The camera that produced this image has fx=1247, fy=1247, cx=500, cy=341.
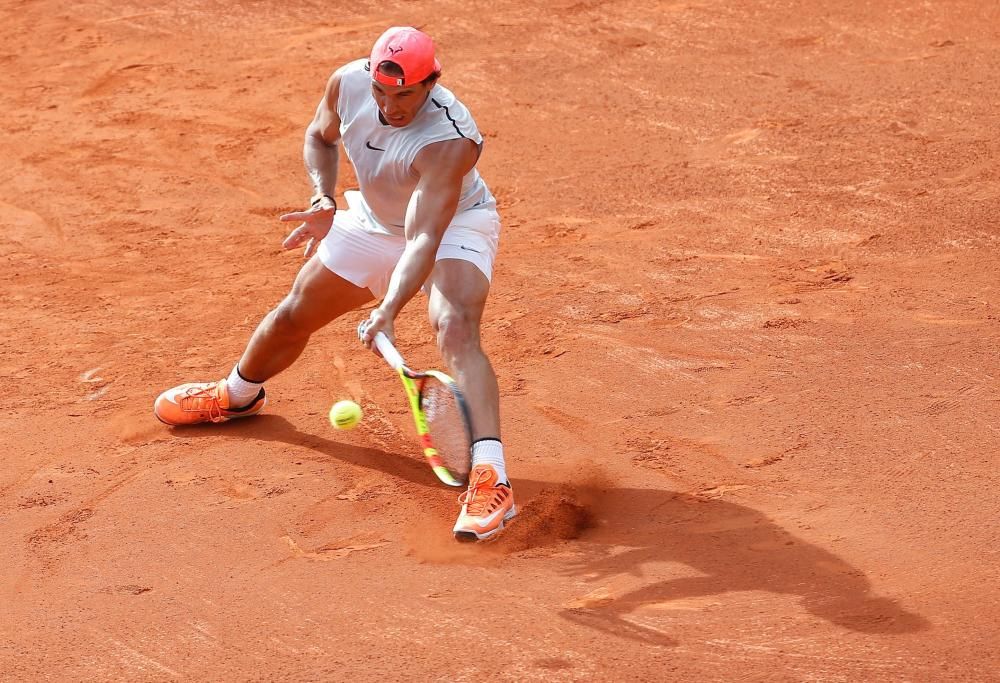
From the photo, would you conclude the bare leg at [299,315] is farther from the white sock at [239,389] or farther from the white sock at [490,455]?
the white sock at [490,455]

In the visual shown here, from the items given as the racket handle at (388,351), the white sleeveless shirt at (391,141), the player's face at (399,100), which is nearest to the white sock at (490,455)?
the racket handle at (388,351)

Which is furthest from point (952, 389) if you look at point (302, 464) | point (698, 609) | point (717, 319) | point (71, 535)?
point (71, 535)

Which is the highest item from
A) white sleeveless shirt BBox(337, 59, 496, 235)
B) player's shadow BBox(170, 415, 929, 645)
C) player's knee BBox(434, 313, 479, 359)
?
white sleeveless shirt BBox(337, 59, 496, 235)

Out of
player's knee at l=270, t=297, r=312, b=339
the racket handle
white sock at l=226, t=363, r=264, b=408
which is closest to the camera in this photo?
the racket handle

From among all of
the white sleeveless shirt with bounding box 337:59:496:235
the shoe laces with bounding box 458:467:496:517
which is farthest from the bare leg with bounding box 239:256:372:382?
the shoe laces with bounding box 458:467:496:517

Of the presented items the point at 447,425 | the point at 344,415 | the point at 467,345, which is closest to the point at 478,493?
the point at 447,425

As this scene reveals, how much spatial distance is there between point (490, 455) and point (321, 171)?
159cm

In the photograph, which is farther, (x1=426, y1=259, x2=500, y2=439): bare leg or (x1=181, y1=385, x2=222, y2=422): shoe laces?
(x1=181, y1=385, x2=222, y2=422): shoe laces

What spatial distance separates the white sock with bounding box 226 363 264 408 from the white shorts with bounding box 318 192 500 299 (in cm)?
77

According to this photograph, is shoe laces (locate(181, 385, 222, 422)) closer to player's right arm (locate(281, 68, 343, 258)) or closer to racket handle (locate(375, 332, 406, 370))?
player's right arm (locate(281, 68, 343, 258))

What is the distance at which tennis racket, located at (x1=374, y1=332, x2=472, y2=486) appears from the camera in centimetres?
466

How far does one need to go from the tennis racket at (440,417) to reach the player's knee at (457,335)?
0.17 meters

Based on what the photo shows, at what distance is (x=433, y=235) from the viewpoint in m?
4.82

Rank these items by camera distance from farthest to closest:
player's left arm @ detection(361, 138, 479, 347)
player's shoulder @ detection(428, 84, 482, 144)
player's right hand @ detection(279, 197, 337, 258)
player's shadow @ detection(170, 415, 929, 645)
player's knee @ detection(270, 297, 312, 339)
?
player's knee @ detection(270, 297, 312, 339) → player's right hand @ detection(279, 197, 337, 258) → player's shoulder @ detection(428, 84, 482, 144) → player's left arm @ detection(361, 138, 479, 347) → player's shadow @ detection(170, 415, 929, 645)
